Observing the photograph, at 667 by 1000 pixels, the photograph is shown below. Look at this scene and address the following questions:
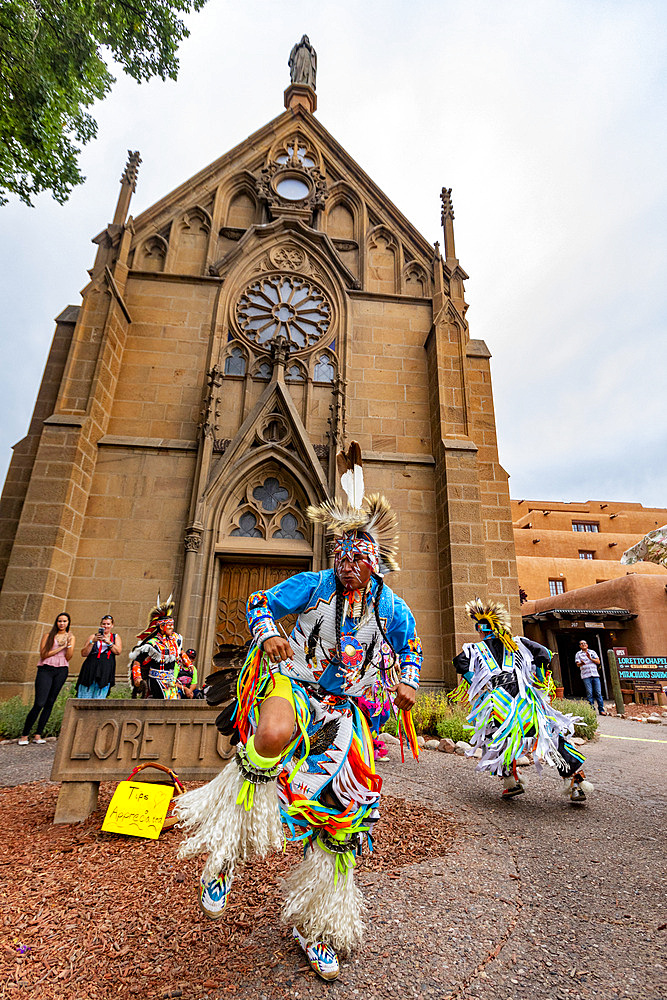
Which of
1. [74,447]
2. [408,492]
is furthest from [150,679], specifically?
[408,492]

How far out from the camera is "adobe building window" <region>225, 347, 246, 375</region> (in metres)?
10.9

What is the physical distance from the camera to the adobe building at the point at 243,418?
8.95m

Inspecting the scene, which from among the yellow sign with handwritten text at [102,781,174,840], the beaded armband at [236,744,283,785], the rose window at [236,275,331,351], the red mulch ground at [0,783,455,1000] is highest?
the rose window at [236,275,331,351]

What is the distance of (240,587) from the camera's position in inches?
371

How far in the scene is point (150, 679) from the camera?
550 cm

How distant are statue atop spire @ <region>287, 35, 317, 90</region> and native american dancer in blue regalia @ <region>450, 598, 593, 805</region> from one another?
18.1m

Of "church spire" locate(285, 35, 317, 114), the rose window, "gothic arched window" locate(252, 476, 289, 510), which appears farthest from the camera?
"church spire" locate(285, 35, 317, 114)

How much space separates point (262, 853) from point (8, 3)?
10619mm

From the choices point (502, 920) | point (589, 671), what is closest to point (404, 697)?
point (502, 920)

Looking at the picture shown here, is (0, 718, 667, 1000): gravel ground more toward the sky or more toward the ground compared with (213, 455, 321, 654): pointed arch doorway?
more toward the ground

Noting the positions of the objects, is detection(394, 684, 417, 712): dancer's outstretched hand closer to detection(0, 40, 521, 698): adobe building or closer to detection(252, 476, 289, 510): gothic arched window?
detection(0, 40, 521, 698): adobe building

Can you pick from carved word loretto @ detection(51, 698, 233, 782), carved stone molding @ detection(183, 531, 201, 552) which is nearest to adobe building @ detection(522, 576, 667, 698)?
carved stone molding @ detection(183, 531, 201, 552)

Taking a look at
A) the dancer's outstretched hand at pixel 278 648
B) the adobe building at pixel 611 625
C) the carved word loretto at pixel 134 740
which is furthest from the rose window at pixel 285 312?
the adobe building at pixel 611 625

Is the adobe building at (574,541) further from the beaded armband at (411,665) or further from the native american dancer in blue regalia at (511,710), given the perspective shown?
the beaded armband at (411,665)
